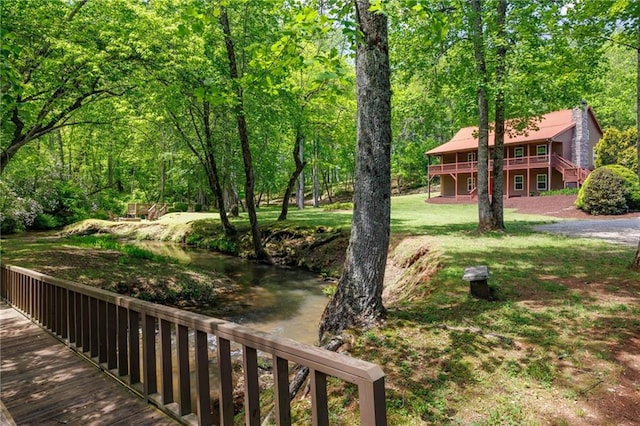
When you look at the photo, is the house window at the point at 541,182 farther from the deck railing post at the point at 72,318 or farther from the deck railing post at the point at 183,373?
the deck railing post at the point at 183,373

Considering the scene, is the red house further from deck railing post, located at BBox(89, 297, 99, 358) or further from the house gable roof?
deck railing post, located at BBox(89, 297, 99, 358)

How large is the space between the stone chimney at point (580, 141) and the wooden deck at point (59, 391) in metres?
31.9

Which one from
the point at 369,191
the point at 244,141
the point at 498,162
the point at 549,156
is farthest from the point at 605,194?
the point at 369,191

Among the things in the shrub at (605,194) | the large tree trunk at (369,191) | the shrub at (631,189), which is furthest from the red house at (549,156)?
the large tree trunk at (369,191)

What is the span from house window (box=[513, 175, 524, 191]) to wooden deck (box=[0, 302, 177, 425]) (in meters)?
31.3

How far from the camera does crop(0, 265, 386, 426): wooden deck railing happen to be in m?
1.84

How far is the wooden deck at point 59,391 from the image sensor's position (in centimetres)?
308

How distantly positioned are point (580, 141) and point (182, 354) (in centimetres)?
3254

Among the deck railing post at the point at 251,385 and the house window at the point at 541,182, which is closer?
the deck railing post at the point at 251,385

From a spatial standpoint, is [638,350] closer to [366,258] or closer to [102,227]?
[366,258]

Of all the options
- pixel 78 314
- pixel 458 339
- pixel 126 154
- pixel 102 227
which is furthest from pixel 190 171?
pixel 458 339

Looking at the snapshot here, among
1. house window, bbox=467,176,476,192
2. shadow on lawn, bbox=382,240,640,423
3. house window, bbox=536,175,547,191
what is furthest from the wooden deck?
house window, bbox=536,175,547,191

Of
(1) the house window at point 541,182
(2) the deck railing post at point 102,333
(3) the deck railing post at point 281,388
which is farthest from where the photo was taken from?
(1) the house window at point 541,182

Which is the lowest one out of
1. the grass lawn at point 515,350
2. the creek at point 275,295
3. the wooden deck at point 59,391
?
the creek at point 275,295
